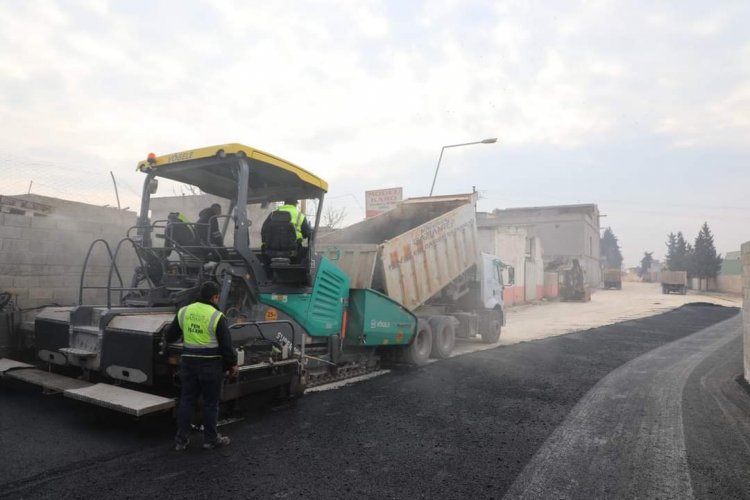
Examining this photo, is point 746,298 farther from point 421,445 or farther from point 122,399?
point 122,399

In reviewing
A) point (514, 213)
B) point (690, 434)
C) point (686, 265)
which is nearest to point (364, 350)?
point (690, 434)

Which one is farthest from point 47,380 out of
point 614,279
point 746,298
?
point 614,279

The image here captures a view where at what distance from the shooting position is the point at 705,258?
54.4 meters

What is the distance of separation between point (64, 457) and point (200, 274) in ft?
6.40

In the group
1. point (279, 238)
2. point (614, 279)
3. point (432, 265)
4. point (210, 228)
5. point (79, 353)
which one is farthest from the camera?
point (614, 279)

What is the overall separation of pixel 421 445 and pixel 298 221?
111 inches

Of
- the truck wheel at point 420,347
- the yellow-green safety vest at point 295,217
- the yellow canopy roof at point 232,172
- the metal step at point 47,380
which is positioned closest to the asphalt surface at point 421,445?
the metal step at point 47,380

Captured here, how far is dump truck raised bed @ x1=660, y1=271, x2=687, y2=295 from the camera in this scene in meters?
41.3

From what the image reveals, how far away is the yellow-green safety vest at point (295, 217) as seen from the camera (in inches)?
221

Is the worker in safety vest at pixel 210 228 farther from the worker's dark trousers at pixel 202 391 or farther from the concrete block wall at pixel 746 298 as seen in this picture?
the concrete block wall at pixel 746 298

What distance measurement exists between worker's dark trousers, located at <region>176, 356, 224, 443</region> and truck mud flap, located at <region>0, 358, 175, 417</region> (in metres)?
0.18

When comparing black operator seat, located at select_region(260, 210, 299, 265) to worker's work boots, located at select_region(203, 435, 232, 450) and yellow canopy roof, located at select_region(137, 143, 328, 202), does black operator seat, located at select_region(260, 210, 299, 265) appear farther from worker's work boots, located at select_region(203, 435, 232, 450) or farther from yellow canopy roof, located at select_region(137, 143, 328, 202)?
worker's work boots, located at select_region(203, 435, 232, 450)

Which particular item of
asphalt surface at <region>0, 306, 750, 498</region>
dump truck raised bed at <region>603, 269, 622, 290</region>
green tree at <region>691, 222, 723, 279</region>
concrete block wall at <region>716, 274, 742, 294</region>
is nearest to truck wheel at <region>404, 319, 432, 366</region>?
asphalt surface at <region>0, 306, 750, 498</region>

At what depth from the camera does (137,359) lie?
14.6ft
